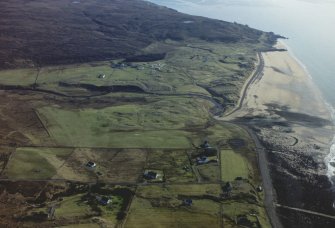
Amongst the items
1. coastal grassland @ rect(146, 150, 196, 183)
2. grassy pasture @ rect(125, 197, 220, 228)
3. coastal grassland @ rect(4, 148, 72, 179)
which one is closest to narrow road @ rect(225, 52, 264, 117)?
coastal grassland @ rect(146, 150, 196, 183)

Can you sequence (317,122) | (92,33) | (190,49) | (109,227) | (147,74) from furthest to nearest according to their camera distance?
(92,33) → (190,49) → (147,74) → (317,122) → (109,227)

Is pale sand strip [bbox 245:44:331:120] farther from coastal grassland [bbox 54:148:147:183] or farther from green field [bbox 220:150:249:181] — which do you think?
coastal grassland [bbox 54:148:147:183]

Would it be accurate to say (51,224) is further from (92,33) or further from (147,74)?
(92,33)

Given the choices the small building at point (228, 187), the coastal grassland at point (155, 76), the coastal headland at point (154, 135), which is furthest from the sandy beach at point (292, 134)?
the coastal grassland at point (155, 76)

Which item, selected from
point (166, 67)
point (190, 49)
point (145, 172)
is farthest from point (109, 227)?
point (190, 49)

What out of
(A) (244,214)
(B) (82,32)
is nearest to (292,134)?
(A) (244,214)

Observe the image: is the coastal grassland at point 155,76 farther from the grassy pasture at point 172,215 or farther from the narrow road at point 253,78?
the grassy pasture at point 172,215
